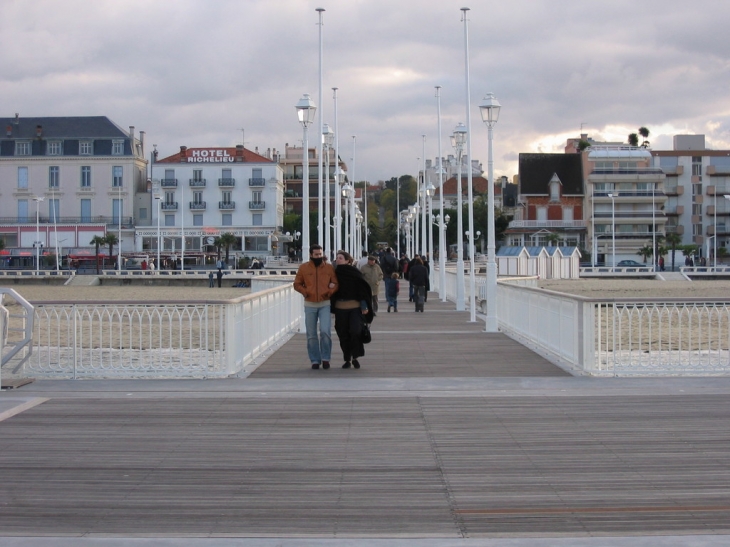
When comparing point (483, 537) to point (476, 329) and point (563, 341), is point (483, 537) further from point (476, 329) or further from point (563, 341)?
point (476, 329)

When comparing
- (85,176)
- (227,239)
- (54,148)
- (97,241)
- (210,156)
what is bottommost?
(97,241)

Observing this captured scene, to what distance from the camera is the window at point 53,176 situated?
95562mm

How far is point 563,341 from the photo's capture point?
1370 centimetres

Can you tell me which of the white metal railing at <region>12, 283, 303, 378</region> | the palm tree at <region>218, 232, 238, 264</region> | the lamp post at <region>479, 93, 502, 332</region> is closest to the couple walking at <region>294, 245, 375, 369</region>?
the white metal railing at <region>12, 283, 303, 378</region>

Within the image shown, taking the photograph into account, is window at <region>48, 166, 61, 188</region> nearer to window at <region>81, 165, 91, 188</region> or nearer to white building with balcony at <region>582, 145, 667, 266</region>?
window at <region>81, 165, 91, 188</region>

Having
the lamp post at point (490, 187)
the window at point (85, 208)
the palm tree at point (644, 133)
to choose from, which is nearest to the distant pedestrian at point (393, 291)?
the lamp post at point (490, 187)

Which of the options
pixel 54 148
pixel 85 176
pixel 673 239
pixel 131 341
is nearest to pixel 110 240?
pixel 85 176

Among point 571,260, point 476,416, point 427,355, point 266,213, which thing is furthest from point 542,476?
point 266,213

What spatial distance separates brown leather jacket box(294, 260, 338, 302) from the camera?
13.1 metres

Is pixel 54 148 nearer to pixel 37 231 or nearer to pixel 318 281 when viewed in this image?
pixel 37 231

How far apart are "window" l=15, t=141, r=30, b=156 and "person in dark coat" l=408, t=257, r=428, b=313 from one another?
7744 cm

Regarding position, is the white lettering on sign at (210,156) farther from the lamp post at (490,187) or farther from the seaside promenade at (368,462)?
the seaside promenade at (368,462)

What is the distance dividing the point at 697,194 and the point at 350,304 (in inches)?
4027

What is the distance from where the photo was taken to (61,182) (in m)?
96.1
